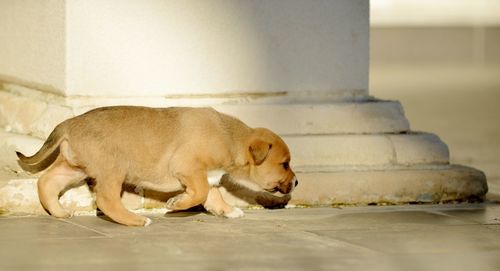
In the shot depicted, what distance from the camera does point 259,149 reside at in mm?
7762

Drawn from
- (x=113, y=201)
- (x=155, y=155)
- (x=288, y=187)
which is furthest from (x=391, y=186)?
(x=113, y=201)

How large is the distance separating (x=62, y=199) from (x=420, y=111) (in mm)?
8828

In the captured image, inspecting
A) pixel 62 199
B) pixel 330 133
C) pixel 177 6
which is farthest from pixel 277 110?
pixel 62 199

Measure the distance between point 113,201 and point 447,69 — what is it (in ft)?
57.2

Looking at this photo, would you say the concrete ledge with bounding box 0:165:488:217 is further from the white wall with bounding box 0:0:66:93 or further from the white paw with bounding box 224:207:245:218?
the white wall with bounding box 0:0:66:93

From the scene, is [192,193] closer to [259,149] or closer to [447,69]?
[259,149]

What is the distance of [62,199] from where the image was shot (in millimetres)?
7871

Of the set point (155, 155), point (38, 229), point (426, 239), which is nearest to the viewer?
point (426, 239)

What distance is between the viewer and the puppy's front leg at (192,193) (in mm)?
7555

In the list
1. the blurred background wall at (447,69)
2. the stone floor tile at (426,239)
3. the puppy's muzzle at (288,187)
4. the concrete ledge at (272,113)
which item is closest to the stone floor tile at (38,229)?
the concrete ledge at (272,113)

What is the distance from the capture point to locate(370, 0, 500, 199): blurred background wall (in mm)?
13469

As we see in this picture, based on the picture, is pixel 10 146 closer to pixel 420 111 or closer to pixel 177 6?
pixel 177 6

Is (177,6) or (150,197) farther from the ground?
(177,6)

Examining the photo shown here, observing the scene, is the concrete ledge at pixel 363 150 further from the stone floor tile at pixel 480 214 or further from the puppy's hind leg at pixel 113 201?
the puppy's hind leg at pixel 113 201
